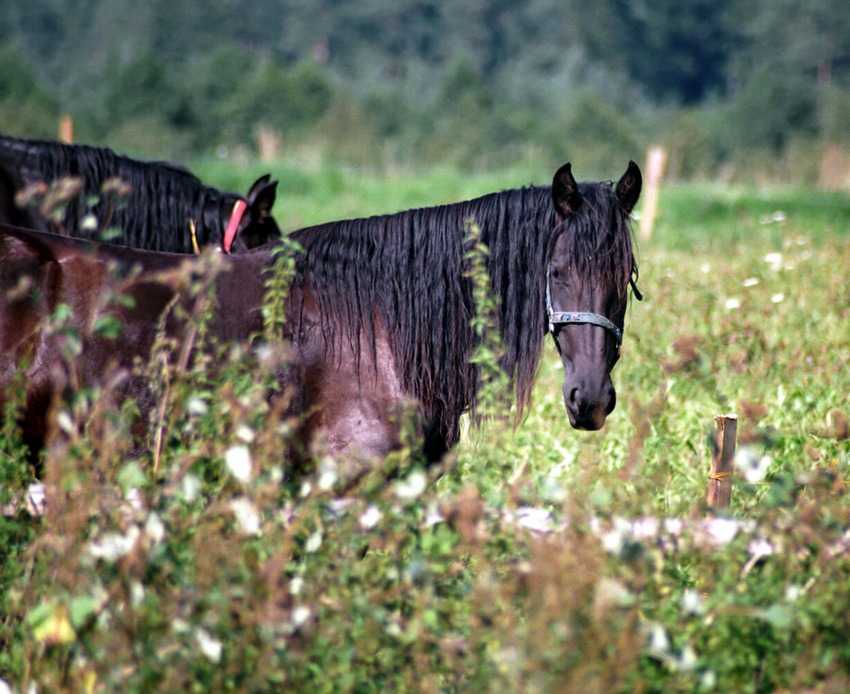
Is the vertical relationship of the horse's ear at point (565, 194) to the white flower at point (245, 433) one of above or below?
above

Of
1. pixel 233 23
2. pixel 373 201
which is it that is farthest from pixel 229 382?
pixel 233 23

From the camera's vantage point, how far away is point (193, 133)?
3953cm

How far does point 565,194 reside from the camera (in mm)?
3598

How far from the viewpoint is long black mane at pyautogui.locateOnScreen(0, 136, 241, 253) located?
5570 millimetres

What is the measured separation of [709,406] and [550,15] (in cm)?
6955

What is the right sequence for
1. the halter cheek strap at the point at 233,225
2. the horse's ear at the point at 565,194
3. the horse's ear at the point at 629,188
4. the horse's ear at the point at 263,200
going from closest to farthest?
the horse's ear at the point at 565,194
the horse's ear at the point at 629,188
the halter cheek strap at the point at 233,225
the horse's ear at the point at 263,200

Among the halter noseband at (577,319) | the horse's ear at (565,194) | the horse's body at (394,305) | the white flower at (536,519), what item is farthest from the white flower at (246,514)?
the horse's ear at (565,194)

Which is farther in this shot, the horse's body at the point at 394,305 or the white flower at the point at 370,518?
the horse's body at the point at 394,305

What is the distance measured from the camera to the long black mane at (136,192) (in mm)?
5570

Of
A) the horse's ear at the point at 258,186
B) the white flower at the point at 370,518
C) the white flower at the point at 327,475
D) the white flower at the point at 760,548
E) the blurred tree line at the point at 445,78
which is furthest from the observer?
the blurred tree line at the point at 445,78

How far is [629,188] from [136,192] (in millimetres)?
3011

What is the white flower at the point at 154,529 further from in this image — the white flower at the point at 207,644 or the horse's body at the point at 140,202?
the horse's body at the point at 140,202

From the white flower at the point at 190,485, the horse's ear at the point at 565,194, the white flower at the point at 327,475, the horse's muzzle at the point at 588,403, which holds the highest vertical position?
the horse's ear at the point at 565,194

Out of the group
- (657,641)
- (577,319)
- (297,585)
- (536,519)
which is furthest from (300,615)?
(577,319)
